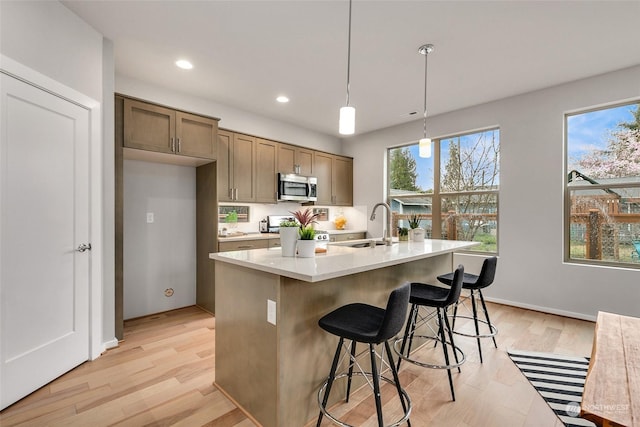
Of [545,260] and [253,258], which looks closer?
[253,258]

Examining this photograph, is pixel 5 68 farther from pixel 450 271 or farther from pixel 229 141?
pixel 450 271

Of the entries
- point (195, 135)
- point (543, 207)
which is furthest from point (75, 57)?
point (543, 207)

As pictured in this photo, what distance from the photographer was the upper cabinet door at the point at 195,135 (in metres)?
3.28

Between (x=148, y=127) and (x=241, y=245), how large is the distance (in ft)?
5.37

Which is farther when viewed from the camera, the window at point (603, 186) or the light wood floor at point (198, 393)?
the window at point (603, 186)

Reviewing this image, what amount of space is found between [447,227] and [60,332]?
4.63 m

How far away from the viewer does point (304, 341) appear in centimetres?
172

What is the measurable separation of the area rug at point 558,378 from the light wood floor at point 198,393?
0.07 m

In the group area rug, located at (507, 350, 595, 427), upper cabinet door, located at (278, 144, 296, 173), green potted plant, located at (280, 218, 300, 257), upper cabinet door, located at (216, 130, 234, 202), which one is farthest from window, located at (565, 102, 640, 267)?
upper cabinet door, located at (216, 130, 234, 202)

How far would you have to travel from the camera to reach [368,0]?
212 cm

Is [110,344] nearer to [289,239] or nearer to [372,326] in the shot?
[289,239]

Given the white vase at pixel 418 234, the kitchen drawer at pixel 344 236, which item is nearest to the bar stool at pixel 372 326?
the white vase at pixel 418 234

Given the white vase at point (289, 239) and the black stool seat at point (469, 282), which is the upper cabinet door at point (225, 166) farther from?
the black stool seat at point (469, 282)

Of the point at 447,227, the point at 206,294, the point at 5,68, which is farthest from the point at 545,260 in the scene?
the point at 5,68
